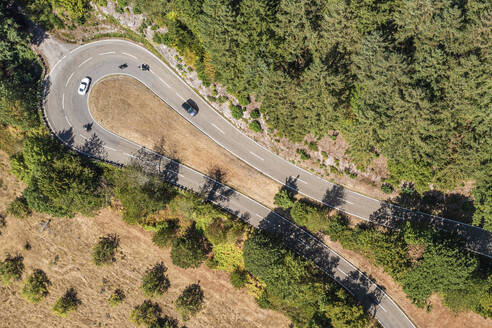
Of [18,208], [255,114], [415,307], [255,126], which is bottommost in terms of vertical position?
[18,208]

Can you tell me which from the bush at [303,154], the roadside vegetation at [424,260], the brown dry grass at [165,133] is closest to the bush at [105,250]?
the brown dry grass at [165,133]

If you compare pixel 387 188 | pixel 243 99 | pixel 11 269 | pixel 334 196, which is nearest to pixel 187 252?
pixel 334 196

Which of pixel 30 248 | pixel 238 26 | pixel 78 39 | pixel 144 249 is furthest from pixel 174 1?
pixel 30 248

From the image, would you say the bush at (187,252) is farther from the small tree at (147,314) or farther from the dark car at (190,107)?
the dark car at (190,107)

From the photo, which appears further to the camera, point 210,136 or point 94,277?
point 94,277

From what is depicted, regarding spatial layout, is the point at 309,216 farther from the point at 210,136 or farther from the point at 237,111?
the point at 210,136

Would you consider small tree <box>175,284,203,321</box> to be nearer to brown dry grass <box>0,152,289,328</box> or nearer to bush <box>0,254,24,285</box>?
brown dry grass <box>0,152,289,328</box>
